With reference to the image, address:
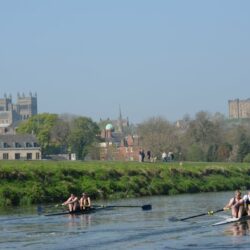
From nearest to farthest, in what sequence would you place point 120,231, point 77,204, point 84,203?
1. point 120,231
2. point 77,204
3. point 84,203

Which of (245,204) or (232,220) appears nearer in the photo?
(232,220)

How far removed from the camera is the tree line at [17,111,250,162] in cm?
14388

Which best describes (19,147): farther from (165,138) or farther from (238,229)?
(238,229)

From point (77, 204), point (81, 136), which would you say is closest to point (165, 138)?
point (81, 136)

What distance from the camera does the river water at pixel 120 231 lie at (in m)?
37.2

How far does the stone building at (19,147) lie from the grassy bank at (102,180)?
75.9 m

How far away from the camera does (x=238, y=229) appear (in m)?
42.0

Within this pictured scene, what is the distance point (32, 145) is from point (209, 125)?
126 ft

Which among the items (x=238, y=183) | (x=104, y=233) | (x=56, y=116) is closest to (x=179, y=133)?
(x=56, y=116)

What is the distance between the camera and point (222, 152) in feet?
469

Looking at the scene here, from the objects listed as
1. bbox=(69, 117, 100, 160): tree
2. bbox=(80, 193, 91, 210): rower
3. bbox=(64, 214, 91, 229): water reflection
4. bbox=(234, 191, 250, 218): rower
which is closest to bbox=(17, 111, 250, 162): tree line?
bbox=(69, 117, 100, 160): tree

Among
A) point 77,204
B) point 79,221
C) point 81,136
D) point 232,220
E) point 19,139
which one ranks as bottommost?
point 232,220

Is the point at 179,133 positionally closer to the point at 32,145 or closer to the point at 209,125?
the point at 209,125

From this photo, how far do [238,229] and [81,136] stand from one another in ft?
421
